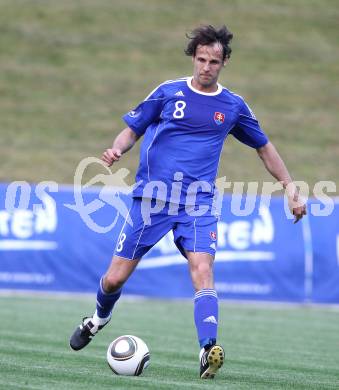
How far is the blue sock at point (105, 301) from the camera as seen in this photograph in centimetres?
729

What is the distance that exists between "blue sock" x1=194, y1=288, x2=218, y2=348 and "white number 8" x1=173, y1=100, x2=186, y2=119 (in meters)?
1.24

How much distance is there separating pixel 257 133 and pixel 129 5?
68.6 feet

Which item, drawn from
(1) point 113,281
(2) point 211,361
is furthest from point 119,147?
(2) point 211,361

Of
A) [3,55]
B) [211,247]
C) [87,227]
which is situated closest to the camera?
[211,247]

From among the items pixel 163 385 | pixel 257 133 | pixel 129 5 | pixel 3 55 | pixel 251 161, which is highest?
pixel 129 5

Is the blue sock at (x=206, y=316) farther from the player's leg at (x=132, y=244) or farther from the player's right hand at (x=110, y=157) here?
the player's right hand at (x=110, y=157)

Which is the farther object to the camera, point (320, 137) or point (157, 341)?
point (320, 137)

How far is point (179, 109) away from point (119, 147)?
0.50m

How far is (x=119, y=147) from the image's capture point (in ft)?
22.7

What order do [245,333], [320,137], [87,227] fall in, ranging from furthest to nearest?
[320,137], [87,227], [245,333]

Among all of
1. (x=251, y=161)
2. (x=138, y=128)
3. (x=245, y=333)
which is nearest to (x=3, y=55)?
(x=251, y=161)

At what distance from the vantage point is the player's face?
22.5 feet

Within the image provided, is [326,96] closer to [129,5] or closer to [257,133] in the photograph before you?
[129,5]

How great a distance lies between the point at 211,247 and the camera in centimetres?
684
